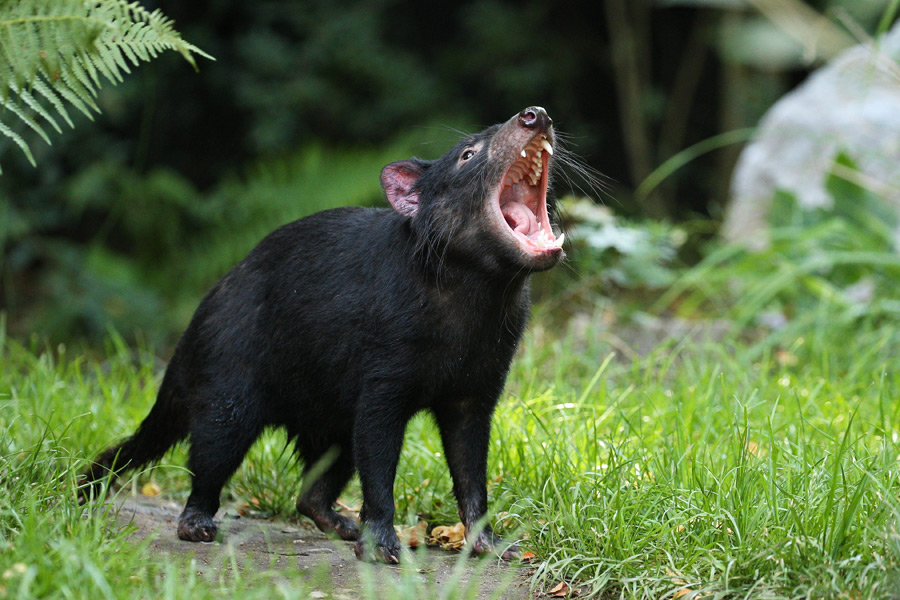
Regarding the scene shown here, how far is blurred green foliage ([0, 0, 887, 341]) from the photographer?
256 inches

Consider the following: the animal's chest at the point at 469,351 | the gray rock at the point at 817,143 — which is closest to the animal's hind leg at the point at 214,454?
the animal's chest at the point at 469,351

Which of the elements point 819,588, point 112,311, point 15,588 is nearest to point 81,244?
point 112,311

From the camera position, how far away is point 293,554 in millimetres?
2766

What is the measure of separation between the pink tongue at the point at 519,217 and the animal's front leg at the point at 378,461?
0.65 meters

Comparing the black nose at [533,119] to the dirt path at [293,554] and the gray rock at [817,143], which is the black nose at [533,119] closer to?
the dirt path at [293,554]

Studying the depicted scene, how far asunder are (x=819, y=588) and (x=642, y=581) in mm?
441

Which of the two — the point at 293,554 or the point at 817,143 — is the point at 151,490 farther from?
the point at 817,143

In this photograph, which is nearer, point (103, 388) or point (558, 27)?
point (103, 388)

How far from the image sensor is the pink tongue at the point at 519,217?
2980mm

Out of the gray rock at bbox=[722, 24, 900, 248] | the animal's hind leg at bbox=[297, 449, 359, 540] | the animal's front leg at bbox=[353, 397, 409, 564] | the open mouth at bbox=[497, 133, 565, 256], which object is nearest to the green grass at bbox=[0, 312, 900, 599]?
the animal's hind leg at bbox=[297, 449, 359, 540]

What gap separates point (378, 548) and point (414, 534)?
16.2 inches

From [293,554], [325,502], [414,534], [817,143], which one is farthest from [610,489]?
[817,143]

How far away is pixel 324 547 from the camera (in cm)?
311

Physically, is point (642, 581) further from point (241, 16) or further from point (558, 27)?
point (558, 27)
